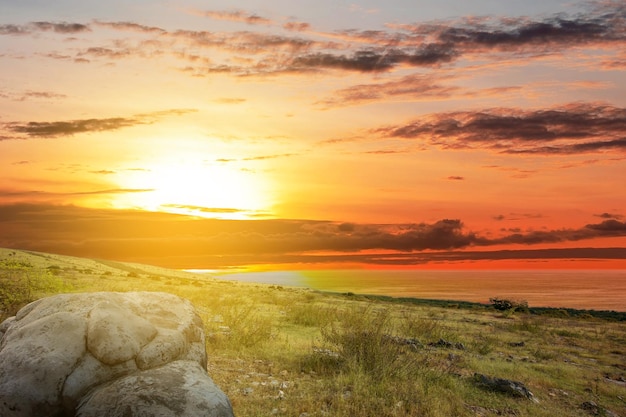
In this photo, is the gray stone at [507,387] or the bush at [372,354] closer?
the bush at [372,354]

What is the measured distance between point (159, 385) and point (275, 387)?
488 centimetres

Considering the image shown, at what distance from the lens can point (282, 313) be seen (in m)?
25.6

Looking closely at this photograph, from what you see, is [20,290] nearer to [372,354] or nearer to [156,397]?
[372,354]

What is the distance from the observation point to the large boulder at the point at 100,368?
6.63 meters

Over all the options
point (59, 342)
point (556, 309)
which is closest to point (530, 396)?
point (59, 342)

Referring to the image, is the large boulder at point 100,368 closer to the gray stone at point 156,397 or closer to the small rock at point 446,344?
the gray stone at point 156,397

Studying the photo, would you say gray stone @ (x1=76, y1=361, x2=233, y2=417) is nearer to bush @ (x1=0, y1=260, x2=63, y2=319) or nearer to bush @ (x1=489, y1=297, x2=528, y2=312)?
bush @ (x1=0, y1=260, x2=63, y2=319)

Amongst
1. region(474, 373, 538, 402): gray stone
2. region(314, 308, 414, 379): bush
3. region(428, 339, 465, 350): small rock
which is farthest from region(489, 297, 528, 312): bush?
region(314, 308, 414, 379): bush

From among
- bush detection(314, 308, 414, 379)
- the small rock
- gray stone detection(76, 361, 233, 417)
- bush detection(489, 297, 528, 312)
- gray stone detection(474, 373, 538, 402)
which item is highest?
gray stone detection(76, 361, 233, 417)

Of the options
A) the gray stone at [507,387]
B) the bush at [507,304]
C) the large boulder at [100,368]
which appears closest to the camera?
Answer: the large boulder at [100,368]

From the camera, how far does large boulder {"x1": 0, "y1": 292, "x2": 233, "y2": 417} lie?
6.63 meters

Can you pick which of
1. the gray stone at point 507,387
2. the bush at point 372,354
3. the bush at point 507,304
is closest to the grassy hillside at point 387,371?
the bush at point 372,354

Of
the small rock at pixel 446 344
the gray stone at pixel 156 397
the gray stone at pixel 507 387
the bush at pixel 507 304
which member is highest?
the gray stone at pixel 156 397

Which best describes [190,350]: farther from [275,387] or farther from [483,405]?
[483,405]
